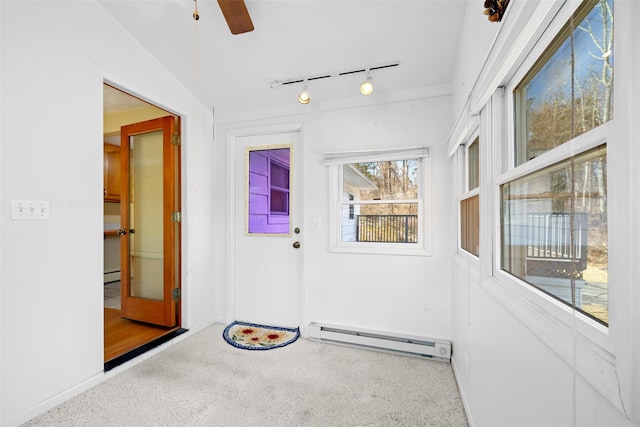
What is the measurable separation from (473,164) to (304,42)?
1.54 m

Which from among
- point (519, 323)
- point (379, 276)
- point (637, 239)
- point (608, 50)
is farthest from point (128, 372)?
point (608, 50)

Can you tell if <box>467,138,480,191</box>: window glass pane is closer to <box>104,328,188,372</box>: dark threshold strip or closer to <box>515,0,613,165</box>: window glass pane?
<box>515,0,613,165</box>: window glass pane

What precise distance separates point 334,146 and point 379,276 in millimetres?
1295

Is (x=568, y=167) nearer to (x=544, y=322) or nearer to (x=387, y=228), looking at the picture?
(x=544, y=322)

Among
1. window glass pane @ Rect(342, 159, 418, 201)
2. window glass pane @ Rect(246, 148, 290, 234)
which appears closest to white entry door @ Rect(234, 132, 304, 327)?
window glass pane @ Rect(246, 148, 290, 234)

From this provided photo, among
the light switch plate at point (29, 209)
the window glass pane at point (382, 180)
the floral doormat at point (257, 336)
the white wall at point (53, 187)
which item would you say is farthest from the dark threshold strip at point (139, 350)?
the window glass pane at point (382, 180)

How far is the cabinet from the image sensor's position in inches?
180

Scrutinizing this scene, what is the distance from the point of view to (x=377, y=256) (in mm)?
2703

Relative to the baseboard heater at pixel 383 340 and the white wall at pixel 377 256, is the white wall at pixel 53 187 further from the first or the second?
the baseboard heater at pixel 383 340

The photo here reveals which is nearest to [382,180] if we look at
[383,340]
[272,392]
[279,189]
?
[279,189]

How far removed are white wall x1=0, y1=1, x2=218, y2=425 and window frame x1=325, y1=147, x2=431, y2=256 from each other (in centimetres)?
183

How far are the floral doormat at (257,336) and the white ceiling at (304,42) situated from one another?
7.57 ft

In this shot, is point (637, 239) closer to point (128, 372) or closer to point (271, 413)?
point (271, 413)

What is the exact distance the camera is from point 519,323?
994 millimetres
